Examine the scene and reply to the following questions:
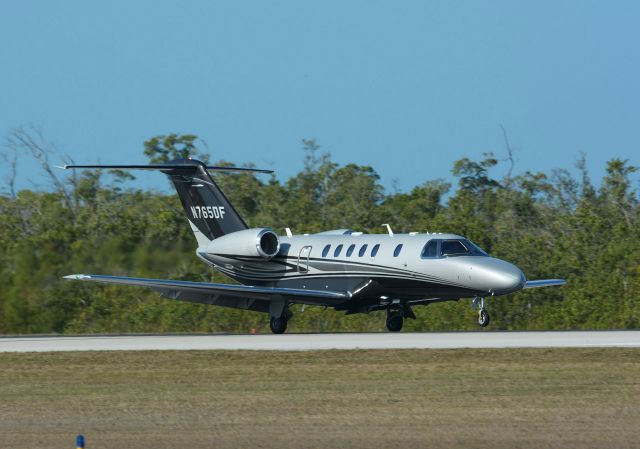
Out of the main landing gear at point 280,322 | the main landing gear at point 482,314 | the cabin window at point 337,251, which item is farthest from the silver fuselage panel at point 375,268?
the main landing gear at point 280,322

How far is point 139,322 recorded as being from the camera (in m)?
35.2

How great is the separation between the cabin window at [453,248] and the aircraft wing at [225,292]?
274cm

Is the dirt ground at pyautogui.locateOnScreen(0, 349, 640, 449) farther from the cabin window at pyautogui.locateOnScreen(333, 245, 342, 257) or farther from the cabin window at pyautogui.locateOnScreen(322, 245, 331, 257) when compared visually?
the cabin window at pyautogui.locateOnScreen(322, 245, 331, 257)

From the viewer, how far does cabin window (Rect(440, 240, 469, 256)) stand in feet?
88.6

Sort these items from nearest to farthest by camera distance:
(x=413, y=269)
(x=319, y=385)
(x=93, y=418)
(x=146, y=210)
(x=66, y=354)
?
1. (x=93, y=418)
2. (x=319, y=385)
3. (x=66, y=354)
4. (x=413, y=269)
5. (x=146, y=210)

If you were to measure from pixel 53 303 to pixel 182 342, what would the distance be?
10511 mm

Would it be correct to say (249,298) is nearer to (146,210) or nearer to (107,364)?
(107,364)

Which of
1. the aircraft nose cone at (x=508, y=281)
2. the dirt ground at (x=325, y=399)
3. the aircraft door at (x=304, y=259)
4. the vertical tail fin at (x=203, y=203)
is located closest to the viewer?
the dirt ground at (x=325, y=399)

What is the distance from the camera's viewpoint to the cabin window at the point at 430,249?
1070 inches

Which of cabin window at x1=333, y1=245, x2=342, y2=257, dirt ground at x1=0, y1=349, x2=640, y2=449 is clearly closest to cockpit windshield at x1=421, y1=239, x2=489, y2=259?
cabin window at x1=333, y1=245, x2=342, y2=257

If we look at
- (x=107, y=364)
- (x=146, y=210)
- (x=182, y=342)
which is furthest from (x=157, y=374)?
(x=146, y=210)

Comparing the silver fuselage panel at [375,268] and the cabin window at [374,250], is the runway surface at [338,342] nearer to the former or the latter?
the silver fuselage panel at [375,268]

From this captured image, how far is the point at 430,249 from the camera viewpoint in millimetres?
27281

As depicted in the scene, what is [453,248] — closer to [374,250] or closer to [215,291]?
[374,250]
